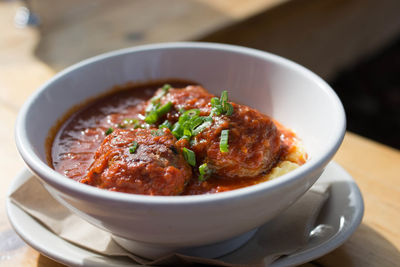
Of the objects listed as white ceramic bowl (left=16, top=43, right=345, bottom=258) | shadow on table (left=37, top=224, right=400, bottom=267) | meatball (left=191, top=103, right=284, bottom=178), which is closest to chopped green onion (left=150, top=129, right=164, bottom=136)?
meatball (left=191, top=103, right=284, bottom=178)

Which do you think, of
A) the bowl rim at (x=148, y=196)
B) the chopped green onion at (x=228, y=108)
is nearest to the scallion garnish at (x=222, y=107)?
the chopped green onion at (x=228, y=108)

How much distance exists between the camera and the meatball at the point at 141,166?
1.27m

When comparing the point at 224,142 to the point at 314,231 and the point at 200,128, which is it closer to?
the point at 200,128

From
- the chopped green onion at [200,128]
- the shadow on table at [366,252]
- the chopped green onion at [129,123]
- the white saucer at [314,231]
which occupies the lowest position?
the shadow on table at [366,252]

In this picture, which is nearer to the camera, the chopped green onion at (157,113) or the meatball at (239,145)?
the meatball at (239,145)

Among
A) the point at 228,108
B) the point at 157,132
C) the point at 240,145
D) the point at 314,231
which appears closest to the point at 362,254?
the point at 314,231

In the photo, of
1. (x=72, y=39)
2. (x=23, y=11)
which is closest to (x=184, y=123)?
(x=72, y=39)

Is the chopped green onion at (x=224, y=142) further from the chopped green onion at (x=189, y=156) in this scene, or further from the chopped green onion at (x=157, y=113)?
the chopped green onion at (x=157, y=113)

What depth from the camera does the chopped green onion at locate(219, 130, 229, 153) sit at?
4.61ft

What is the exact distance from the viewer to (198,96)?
66.8 inches

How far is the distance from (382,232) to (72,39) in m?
2.25

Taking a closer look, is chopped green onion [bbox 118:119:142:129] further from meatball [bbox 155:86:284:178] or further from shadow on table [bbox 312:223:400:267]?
shadow on table [bbox 312:223:400:267]

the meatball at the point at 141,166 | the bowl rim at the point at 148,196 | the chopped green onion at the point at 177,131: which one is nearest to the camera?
the bowl rim at the point at 148,196

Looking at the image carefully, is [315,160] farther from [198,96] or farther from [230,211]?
[198,96]
